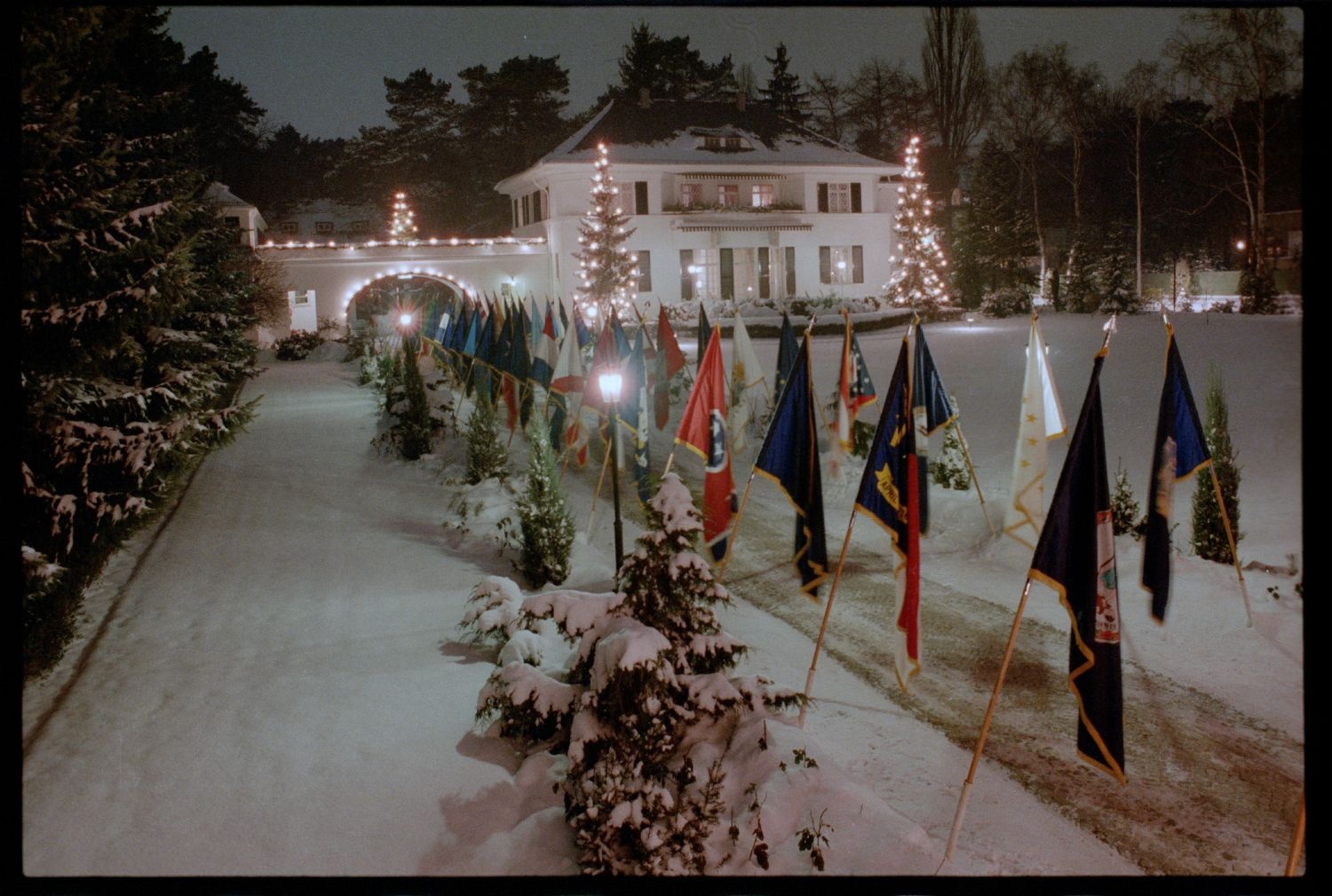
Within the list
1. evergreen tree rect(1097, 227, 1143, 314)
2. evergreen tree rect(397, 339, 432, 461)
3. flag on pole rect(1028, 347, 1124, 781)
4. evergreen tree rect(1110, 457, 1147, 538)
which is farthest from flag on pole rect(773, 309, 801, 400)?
evergreen tree rect(1097, 227, 1143, 314)

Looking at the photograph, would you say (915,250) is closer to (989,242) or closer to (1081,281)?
(989,242)

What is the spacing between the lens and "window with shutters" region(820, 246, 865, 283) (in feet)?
137

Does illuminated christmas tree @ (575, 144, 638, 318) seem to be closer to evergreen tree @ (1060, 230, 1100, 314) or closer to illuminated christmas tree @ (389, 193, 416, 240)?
illuminated christmas tree @ (389, 193, 416, 240)

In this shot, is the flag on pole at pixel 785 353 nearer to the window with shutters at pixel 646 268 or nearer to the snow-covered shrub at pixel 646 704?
the snow-covered shrub at pixel 646 704

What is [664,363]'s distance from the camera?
614 inches

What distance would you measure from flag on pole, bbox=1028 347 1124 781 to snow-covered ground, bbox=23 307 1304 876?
0.66 metres

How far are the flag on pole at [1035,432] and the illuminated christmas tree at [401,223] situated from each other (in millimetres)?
38006

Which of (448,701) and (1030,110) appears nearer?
(448,701)

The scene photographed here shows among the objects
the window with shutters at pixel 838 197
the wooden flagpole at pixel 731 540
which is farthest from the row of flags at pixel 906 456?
the window with shutters at pixel 838 197

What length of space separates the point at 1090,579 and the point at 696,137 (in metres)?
38.1

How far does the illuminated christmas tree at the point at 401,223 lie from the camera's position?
44.3m

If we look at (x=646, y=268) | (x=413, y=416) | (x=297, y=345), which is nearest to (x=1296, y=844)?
(x=413, y=416)

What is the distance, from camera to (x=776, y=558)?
38.7 feet

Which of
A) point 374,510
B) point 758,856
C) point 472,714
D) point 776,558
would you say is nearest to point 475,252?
point 374,510
